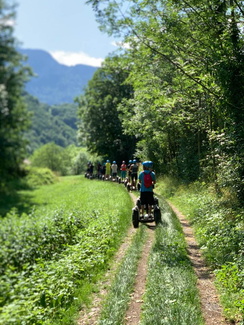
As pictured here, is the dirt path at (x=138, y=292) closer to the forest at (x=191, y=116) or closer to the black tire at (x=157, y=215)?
the forest at (x=191, y=116)

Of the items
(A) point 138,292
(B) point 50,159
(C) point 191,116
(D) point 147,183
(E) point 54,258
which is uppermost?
(C) point 191,116

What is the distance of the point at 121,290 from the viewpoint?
653 centimetres

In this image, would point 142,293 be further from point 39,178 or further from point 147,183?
point 39,178

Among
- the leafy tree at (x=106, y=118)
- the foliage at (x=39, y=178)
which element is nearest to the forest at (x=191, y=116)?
the leafy tree at (x=106, y=118)

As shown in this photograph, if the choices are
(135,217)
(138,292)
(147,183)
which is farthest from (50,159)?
(138,292)

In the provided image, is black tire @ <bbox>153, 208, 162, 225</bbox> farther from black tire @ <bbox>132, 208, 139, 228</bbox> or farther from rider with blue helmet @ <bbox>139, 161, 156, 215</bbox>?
black tire @ <bbox>132, 208, 139, 228</bbox>

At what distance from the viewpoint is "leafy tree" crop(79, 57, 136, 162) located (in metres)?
44.1

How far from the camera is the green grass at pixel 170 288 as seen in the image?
5238 millimetres

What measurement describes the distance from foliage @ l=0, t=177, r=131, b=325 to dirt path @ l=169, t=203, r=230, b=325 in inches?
101

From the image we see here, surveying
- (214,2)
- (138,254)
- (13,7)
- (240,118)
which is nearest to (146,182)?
(138,254)

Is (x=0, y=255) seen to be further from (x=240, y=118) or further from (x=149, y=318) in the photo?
(x=240, y=118)

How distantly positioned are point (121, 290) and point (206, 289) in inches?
75.6

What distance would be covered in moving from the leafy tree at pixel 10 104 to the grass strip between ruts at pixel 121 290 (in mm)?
3357

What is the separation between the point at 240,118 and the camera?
1097cm
